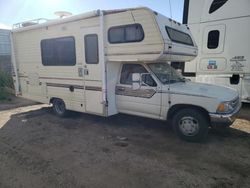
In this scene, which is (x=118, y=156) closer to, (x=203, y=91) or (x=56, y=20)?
(x=203, y=91)

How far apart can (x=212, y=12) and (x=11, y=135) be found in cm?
770

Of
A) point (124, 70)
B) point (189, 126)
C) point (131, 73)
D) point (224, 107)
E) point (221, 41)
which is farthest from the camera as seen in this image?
point (221, 41)

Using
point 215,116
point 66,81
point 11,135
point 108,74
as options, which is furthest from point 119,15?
point 11,135

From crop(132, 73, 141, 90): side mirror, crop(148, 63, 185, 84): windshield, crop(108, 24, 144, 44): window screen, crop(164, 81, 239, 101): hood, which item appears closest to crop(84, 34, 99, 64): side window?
crop(108, 24, 144, 44): window screen

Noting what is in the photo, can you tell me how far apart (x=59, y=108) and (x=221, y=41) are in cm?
616

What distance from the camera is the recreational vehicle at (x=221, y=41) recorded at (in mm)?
7449

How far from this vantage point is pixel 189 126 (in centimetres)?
490

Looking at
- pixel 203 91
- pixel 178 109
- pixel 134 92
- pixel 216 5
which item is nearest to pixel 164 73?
pixel 134 92

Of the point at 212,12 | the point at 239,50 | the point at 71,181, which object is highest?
the point at 212,12

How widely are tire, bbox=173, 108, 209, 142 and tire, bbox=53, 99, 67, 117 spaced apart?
3759mm

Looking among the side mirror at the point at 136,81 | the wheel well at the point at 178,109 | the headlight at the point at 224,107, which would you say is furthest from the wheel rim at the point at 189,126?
the side mirror at the point at 136,81

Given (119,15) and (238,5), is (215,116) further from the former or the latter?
(238,5)

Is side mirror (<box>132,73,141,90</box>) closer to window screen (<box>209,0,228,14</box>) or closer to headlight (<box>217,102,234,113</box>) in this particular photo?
headlight (<box>217,102,234,113</box>)

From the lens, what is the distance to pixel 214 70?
8008mm
